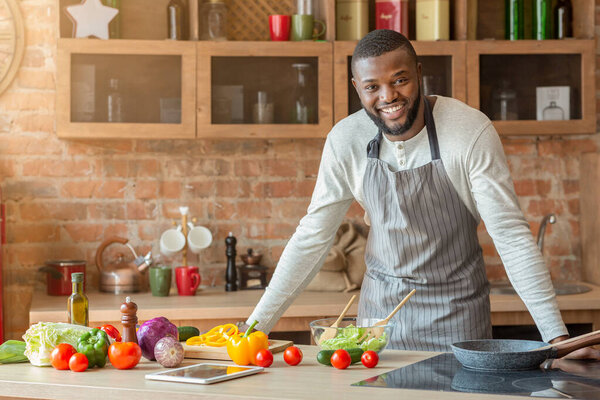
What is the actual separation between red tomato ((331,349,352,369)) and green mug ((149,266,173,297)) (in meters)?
1.79

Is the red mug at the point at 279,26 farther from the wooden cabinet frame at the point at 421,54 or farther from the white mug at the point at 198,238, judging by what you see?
the white mug at the point at 198,238

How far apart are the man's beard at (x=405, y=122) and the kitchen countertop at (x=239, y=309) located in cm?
115

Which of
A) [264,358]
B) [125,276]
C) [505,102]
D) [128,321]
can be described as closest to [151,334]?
[128,321]

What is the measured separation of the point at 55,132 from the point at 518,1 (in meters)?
2.23

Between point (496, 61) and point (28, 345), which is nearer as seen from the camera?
point (28, 345)

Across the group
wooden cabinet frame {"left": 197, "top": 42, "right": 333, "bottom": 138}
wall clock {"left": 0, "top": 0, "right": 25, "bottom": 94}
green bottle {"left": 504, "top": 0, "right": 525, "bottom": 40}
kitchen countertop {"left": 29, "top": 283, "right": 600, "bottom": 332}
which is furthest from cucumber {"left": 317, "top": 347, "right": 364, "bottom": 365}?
wall clock {"left": 0, "top": 0, "right": 25, "bottom": 94}

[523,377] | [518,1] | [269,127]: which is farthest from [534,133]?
[523,377]

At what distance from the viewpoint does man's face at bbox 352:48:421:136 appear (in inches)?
87.4

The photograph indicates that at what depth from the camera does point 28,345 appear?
197cm

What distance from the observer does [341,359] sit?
187 cm

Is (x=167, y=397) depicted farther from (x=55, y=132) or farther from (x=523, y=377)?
(x=55, y=132)

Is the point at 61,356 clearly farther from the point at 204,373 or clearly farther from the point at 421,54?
the point at 421,54

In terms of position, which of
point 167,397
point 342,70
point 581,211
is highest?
point 342,70

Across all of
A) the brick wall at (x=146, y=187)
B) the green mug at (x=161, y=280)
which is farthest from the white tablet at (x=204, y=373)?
the brick wall at (x=146, y=187)
